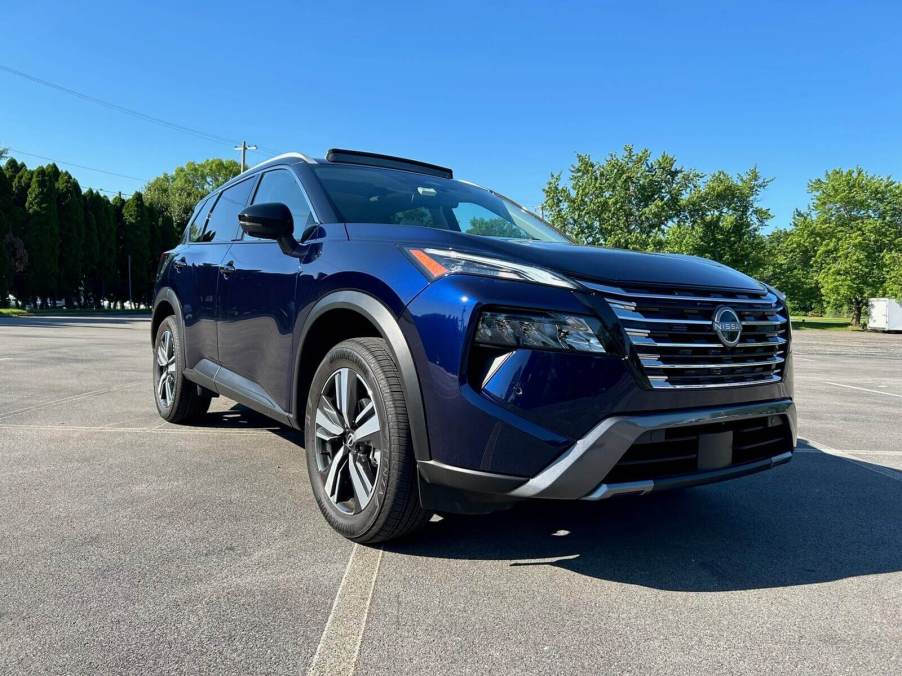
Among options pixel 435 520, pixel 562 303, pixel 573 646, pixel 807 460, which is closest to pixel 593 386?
pixel 562 303

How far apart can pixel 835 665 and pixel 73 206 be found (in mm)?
43981

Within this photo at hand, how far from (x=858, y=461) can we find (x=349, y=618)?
3.99 m

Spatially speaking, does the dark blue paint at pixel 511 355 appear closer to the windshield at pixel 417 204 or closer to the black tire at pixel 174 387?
the windshield at pixel 417 204

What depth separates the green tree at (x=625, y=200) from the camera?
43.9 m

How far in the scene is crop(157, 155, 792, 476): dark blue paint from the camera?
2.15 meters

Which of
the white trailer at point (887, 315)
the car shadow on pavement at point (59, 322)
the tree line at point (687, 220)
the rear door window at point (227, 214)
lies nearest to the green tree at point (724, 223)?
the tree line at point (687, 220)

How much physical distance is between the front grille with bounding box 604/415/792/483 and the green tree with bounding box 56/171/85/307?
139 feet

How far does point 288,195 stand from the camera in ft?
12.0

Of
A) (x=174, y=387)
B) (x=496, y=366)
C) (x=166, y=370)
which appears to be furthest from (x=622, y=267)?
(x=166, y=370)

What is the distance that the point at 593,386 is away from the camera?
2.17 meters

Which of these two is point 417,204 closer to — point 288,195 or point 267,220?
point 288,195

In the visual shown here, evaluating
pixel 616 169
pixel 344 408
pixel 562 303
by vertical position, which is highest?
pixel 616 169

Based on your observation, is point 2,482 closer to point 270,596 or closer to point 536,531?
point 270,596

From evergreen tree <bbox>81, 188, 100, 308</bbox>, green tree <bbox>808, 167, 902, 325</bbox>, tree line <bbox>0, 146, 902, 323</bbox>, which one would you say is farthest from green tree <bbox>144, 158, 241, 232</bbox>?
green tree <bbox>808, 167, 902, 325</bbox>
